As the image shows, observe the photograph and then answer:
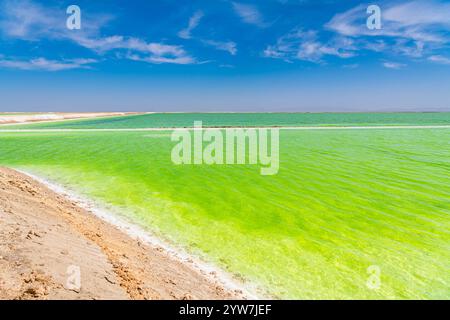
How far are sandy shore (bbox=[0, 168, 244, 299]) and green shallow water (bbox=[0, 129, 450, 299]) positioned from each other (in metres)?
1.29

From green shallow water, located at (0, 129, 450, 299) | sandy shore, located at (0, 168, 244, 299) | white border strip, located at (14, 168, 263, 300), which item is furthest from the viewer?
green shallow water, located at (0, 129, 450, 299)

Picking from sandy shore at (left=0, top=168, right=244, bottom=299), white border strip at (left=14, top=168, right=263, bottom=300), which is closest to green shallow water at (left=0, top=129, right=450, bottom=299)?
white border strip at (left=14, top=168, right=263, bottom=300)

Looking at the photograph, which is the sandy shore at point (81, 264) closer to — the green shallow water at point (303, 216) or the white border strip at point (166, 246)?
the white border strip at point (166, 246)

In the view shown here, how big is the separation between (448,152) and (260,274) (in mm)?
27888

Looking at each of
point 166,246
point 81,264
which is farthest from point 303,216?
point 81,264

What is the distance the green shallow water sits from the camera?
24.3 ft

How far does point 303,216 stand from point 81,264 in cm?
799

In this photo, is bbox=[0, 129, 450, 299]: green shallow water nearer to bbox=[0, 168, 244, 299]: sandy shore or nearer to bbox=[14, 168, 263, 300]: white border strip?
bbox=[14, 168, 263, 300]: white border strip

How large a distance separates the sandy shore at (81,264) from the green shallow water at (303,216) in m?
1.29
